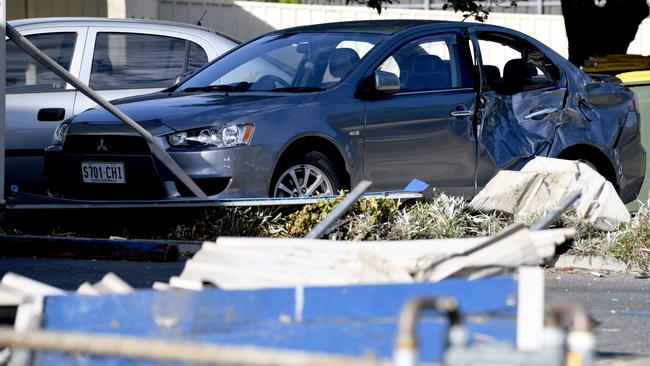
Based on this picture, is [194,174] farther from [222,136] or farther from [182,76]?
[182,76]

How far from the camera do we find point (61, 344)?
2.98m

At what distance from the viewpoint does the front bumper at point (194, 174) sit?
8.50 m

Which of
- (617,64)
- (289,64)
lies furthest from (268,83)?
(617,64)

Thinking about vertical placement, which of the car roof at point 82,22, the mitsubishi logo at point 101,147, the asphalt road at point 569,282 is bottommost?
the asphalt road at point 569,282

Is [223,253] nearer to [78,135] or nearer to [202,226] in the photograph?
[202,226]

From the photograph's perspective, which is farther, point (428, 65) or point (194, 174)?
point (428, 65)

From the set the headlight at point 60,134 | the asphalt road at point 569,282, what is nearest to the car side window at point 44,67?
the headlight at point 60,134

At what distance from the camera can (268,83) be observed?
9484 mm

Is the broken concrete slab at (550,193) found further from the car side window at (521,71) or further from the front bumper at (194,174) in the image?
the front bumper at (194,174)

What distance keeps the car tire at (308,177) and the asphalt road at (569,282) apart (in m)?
1.12

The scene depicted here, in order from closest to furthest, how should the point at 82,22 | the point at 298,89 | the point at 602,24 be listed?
the point at 298,89
the point at 82,22
the point at 602,24

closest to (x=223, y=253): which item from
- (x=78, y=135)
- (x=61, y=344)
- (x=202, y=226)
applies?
(x=61, y=344)

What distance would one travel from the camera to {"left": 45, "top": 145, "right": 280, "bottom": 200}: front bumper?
8500 mm

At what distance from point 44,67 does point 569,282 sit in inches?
196
